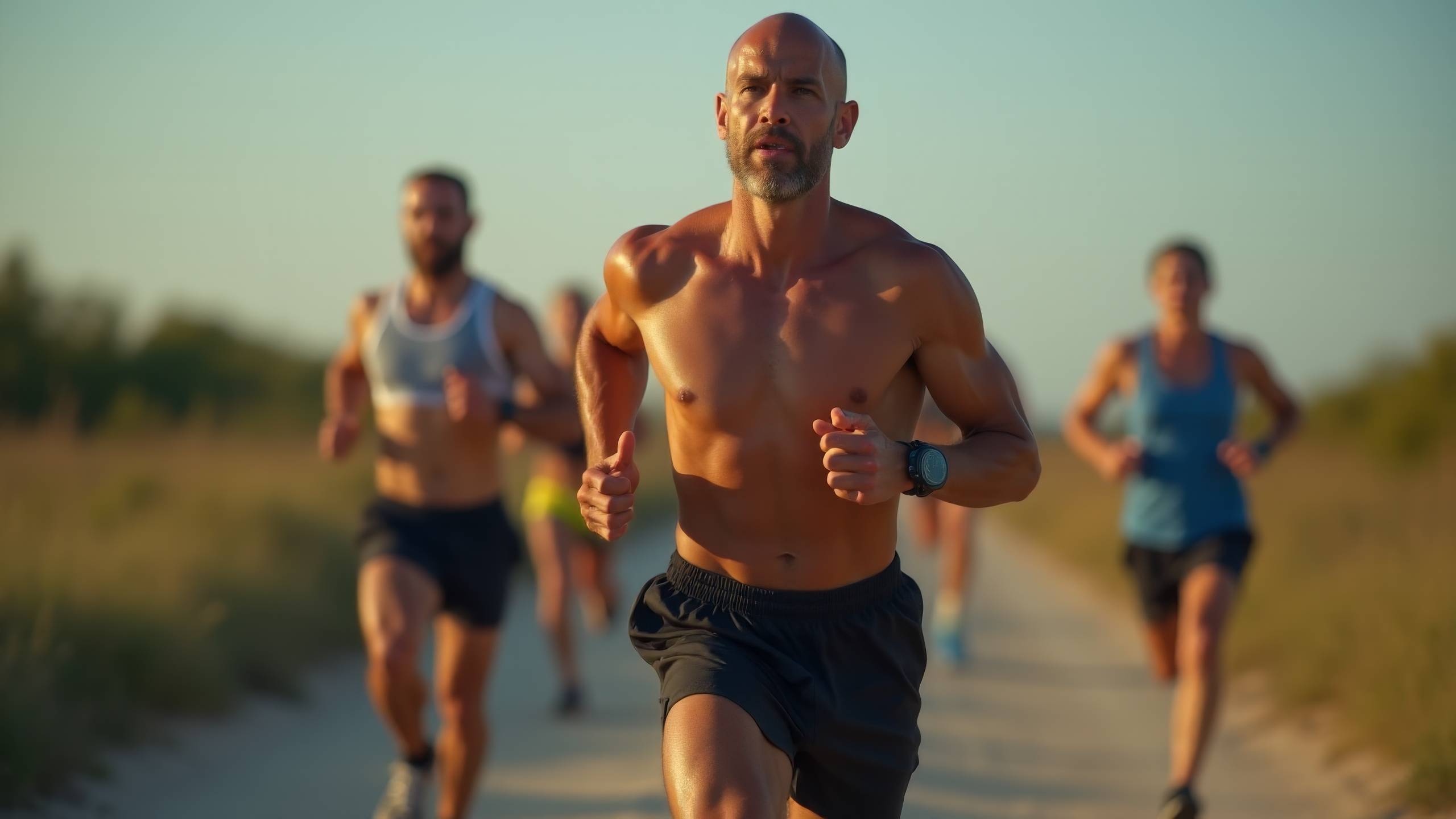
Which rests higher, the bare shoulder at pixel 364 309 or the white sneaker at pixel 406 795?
the bare shoulder at pixel 364 309

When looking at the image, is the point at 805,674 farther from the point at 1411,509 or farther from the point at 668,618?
the point at 1411,509

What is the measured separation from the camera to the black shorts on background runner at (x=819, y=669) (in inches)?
141

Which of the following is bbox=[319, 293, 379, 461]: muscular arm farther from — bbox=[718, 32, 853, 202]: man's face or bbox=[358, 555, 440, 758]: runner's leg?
bbox=[718, 32, 853, 202]: man's face

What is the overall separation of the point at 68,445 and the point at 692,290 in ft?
36.8

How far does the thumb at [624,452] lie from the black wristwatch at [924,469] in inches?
25.4

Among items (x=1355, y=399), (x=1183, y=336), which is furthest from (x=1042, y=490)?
(x=1183, y=336)

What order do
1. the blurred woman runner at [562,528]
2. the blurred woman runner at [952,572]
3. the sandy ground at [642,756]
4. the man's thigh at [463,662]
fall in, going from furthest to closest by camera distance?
the blurred woman runner at [952,572]
the blurred woman runner at [562,528]
the sandy ground at [642,756]
the man's thigh at [463,662]

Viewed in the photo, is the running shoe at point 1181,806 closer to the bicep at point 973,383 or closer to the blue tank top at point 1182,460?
the blue tank top at point 1182,460

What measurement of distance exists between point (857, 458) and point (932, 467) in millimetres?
249

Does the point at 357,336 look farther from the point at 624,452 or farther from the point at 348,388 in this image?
the point at 624,452

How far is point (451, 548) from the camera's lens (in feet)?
20.3

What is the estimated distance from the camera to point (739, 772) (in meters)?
3.31

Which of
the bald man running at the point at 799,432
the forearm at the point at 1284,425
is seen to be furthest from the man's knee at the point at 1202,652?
the bald man running at the point at 799,432

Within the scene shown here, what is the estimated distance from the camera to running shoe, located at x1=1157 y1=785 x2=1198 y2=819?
6.11m
